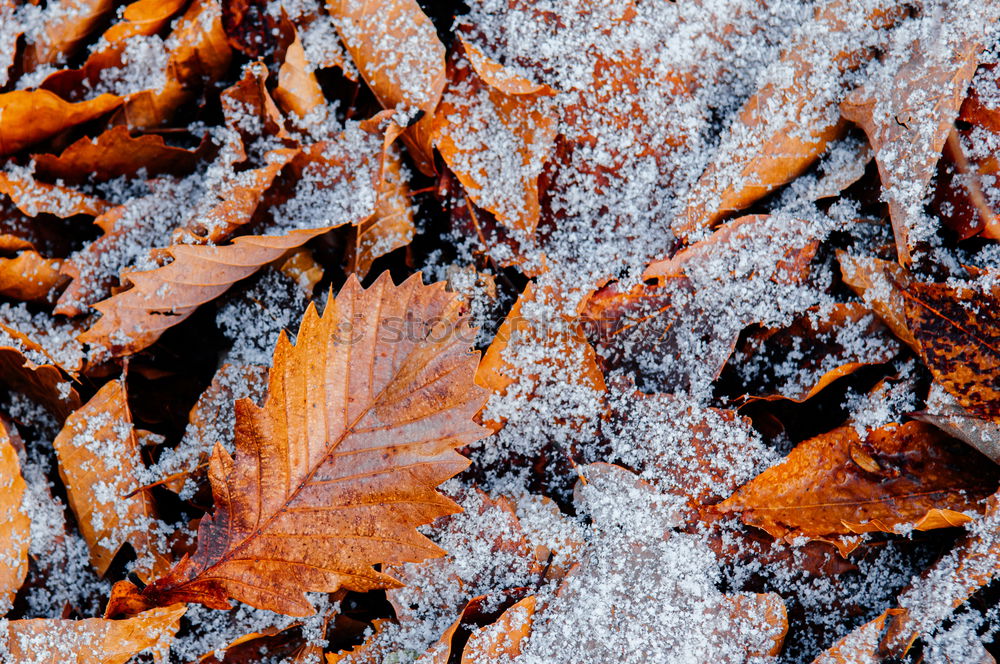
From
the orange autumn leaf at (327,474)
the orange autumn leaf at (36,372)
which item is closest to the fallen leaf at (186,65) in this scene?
the orange autumn leaf at (36,372)

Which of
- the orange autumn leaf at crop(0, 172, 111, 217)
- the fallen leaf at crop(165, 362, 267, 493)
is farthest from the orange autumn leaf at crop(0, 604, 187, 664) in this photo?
the orange autumn leaf at crop(0, 172, 111, 217)

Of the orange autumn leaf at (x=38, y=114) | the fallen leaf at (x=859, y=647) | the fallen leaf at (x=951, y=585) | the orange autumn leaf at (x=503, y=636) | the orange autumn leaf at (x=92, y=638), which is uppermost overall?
the orange autumn leaf at (x=38, y=114)

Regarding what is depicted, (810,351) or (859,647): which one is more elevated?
(810,351)

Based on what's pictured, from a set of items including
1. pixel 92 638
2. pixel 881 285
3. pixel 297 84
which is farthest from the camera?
pixel 297 84

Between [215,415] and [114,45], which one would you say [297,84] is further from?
[215,415]

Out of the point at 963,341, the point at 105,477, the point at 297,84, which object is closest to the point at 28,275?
the point at 105,477

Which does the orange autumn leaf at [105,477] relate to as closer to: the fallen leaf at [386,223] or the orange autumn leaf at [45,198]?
the orange autumn leaf at [45,198]

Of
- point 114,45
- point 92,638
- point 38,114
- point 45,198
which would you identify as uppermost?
point 114,45

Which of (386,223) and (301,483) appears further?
(386,223)
